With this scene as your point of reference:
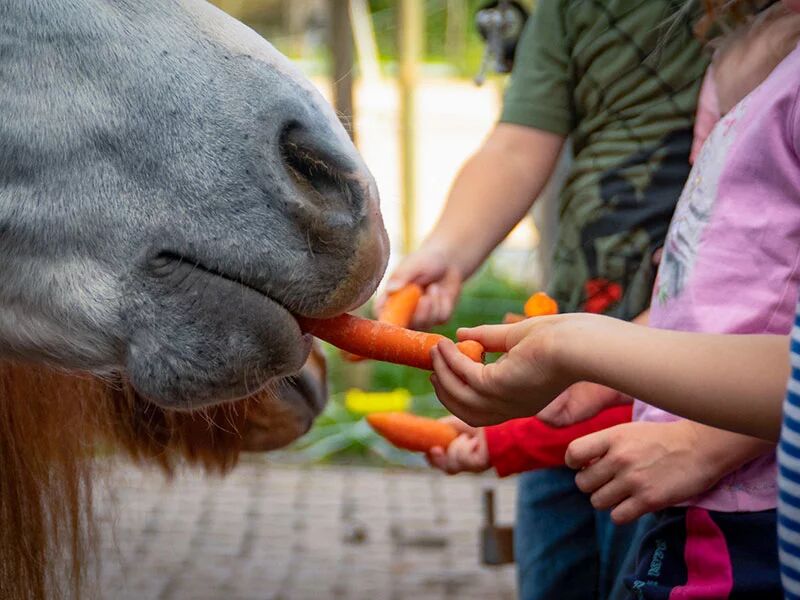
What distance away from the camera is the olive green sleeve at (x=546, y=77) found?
5.46 ft

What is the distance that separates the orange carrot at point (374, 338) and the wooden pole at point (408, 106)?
353 centimetres

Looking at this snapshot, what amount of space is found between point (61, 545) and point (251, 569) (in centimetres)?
173

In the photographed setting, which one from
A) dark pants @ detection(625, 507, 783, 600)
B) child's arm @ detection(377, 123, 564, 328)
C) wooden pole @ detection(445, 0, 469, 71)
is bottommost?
dark pants @ detection(625, 507, 783, 600)

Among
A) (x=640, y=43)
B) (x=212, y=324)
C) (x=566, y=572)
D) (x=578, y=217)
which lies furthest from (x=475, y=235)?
(x=212, y=324)

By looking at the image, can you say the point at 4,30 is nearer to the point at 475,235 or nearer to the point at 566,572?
the point at 475,235

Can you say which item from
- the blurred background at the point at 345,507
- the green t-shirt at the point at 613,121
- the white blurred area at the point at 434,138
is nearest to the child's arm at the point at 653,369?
the green t-shirt at the point at 613,121

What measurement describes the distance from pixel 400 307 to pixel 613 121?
0.42 meters

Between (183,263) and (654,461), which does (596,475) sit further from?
(183,263)

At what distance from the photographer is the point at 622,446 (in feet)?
3.89

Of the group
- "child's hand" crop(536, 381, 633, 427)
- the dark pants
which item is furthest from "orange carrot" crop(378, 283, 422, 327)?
the dark pants

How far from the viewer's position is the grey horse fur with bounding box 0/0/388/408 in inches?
44.7

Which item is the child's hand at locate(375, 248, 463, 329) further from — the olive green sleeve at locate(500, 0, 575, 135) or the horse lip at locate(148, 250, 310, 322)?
the horse lip at locate(148, 250, 310, 322)

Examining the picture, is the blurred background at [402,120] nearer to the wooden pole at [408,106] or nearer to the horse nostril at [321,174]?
the wooden pole at [408,106]

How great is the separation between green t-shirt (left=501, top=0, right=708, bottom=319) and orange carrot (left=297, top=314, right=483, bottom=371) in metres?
0.43
